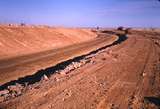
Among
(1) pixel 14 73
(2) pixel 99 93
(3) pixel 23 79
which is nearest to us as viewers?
(2) pixel 99 93

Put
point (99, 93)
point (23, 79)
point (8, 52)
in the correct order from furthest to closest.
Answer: point (8, 52)
point (23, 79)
point (99, 93)

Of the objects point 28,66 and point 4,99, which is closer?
point 4,99

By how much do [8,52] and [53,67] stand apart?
34.9ft

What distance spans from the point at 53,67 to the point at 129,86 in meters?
8.48

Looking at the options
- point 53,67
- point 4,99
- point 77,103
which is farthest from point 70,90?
point 53,67

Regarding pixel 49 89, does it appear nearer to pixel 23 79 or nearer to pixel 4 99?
pixel 4 99

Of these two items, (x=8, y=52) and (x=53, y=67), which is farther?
(x=8, y=52)

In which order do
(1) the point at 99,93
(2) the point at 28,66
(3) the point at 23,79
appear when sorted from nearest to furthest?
1. (1) the point at 99,93
2. (3) the point at 23,79
3. (2) the point at 28,66

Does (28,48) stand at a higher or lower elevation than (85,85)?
lower

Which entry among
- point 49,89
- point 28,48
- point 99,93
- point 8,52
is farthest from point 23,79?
point 28,48

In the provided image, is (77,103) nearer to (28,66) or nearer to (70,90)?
(70,90)

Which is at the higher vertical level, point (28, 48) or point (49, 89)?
point (49, 89)

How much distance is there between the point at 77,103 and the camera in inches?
378

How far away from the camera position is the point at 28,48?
33.8 meters
